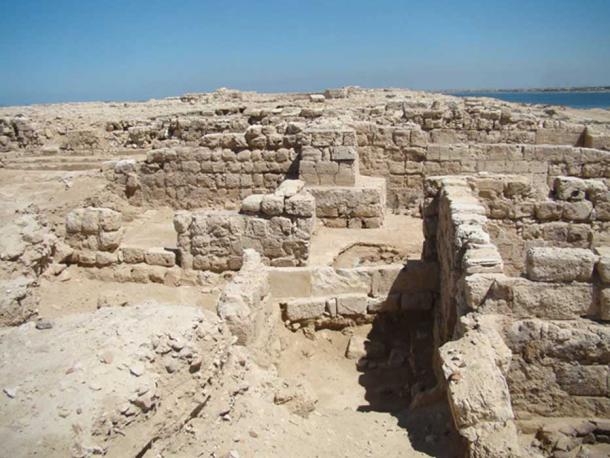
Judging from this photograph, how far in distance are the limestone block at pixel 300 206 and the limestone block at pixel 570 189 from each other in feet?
10.0

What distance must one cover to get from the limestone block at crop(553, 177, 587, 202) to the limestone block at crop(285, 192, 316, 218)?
3.06 m

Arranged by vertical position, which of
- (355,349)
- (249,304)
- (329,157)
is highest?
(329,157)

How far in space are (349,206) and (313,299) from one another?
3.12 metres

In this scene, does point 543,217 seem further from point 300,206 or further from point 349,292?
point 300,206

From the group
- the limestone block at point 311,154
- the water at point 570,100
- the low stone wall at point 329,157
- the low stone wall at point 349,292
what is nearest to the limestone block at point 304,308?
the low stone wall at point 349,292

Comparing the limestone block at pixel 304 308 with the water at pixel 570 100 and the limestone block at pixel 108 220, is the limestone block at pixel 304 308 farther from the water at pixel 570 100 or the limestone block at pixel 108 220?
the water at pixel 570 100

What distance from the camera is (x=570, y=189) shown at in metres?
6.90

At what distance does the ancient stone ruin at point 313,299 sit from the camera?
133 inches

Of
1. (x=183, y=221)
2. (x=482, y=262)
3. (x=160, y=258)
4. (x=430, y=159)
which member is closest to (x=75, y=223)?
(x=160, y=258)

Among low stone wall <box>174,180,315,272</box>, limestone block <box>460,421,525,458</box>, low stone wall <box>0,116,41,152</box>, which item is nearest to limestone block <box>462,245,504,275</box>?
limestone block <box>460,421,525,458</box>

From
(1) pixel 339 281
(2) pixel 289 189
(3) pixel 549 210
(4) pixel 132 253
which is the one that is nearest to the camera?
(1) pixel 339 281

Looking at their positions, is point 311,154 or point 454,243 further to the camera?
point 311,154

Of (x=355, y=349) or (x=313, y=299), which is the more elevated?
(x=313, y=299)

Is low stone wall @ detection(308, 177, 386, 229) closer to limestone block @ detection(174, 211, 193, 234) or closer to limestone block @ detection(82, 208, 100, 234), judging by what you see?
limestone block @ detection(174, 211, 193, 234)
